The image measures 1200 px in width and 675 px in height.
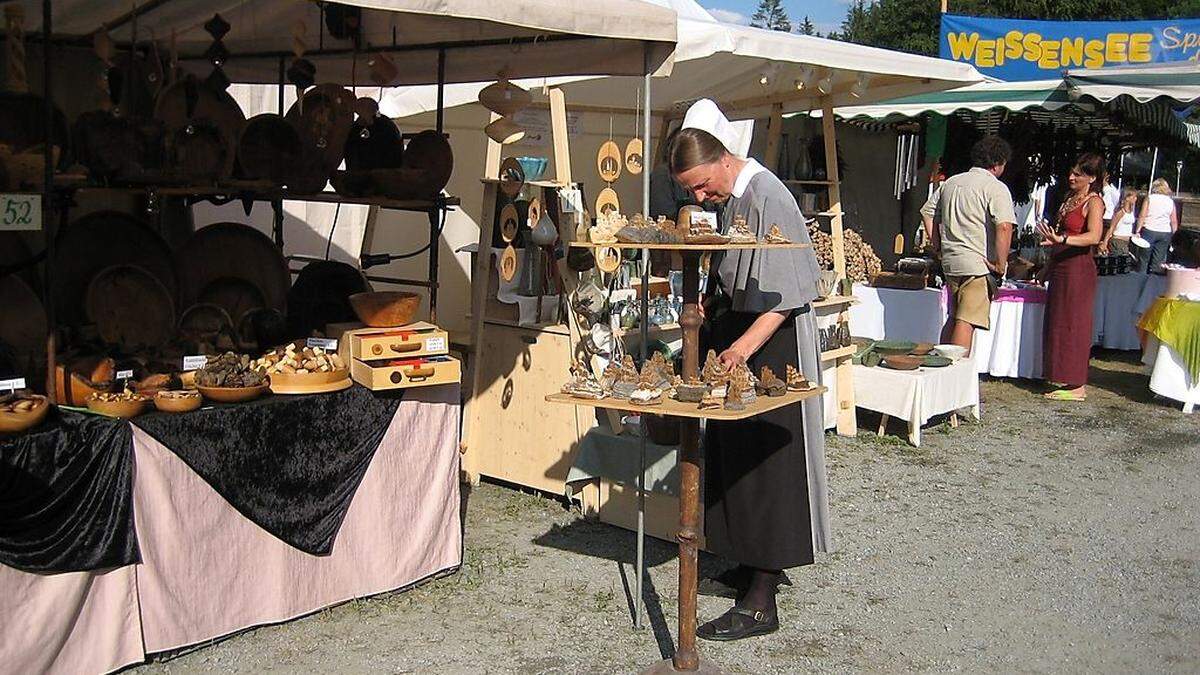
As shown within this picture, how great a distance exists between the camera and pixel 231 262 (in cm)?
401

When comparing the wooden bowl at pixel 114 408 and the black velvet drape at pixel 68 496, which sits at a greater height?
the wooden bowl at pixel 114 408

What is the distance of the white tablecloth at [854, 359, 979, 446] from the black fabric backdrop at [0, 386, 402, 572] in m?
3.27

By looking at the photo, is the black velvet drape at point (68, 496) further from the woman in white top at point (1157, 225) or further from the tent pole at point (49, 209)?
the woman in white top at point (1157, 225)

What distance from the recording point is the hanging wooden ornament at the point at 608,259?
15.2ft

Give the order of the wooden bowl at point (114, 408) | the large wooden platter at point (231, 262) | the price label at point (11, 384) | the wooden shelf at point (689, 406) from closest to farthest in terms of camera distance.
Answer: the wooden shelf at point (689, 406)
the price label at point (11, 384)
the wooden bowl at point (114, 408)
the large wooden platter at point (231, 262)

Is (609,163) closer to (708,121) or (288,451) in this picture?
(708,121)

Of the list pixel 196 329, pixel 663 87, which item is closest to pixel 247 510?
pixel 196 329

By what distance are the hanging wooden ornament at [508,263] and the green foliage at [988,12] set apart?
81.0 feet

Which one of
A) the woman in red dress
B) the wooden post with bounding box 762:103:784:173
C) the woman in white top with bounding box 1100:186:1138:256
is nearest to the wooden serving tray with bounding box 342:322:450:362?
the wooden post with bounding box 762:103:784:173

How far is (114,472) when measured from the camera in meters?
2.96

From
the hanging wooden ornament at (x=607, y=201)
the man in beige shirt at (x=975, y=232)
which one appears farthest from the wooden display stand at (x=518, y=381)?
the man in beige shirt at (x=975, y=232)

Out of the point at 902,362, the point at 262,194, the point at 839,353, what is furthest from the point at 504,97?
the point at 902,362

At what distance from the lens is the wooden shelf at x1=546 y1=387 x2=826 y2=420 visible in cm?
275

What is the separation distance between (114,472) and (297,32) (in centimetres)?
177
